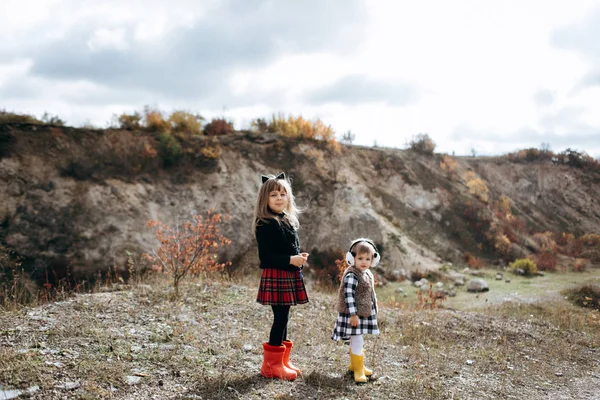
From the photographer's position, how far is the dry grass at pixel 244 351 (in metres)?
4.48

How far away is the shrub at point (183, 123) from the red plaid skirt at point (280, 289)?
14.9 metres

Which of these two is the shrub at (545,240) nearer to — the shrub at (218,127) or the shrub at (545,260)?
the shrub at (545,260)

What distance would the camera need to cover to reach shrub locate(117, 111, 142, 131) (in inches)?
698

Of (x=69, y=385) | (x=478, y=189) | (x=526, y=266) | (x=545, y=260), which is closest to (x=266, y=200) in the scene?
(x=69, y=385)

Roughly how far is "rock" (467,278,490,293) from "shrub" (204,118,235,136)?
1188 cm

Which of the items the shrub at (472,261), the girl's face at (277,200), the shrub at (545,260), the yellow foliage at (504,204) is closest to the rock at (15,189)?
the girl's face at (277,200)

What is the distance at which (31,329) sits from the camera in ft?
18.4

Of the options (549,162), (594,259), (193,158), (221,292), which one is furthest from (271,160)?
(549,162)

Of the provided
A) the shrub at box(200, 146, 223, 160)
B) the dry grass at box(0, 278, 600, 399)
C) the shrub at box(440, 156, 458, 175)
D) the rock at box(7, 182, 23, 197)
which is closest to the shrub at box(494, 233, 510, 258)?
the shrub at box(440, 156, 458, 175)

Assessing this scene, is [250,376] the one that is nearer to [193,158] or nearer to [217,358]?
[217,358]

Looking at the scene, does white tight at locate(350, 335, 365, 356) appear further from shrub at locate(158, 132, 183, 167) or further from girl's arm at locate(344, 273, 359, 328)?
shrub at locate(158, 132, 183, 167)

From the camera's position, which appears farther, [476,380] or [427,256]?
[427,256]

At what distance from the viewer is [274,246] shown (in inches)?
189

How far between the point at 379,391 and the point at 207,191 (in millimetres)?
13293
